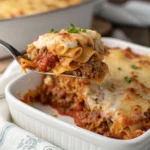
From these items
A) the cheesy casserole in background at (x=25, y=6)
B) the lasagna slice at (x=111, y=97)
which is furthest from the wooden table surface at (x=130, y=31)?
the lasagna slice at (x=111, y=97)

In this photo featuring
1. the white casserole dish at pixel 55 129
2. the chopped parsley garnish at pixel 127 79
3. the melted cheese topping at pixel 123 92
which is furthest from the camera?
the chopped parsley garnish at pixel 127 79

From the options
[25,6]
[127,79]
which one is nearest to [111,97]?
[127,79]

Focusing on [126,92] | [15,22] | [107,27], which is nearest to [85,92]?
[126,92]

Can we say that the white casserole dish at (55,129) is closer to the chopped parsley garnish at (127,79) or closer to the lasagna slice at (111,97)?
the lasagna slice at (111,97)

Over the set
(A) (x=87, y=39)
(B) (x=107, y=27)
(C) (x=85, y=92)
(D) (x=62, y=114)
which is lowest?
(B) (x=107, y=27)

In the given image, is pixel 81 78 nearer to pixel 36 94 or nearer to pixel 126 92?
pixel 126 92

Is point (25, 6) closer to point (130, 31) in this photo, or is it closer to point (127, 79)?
point (127, 79)
